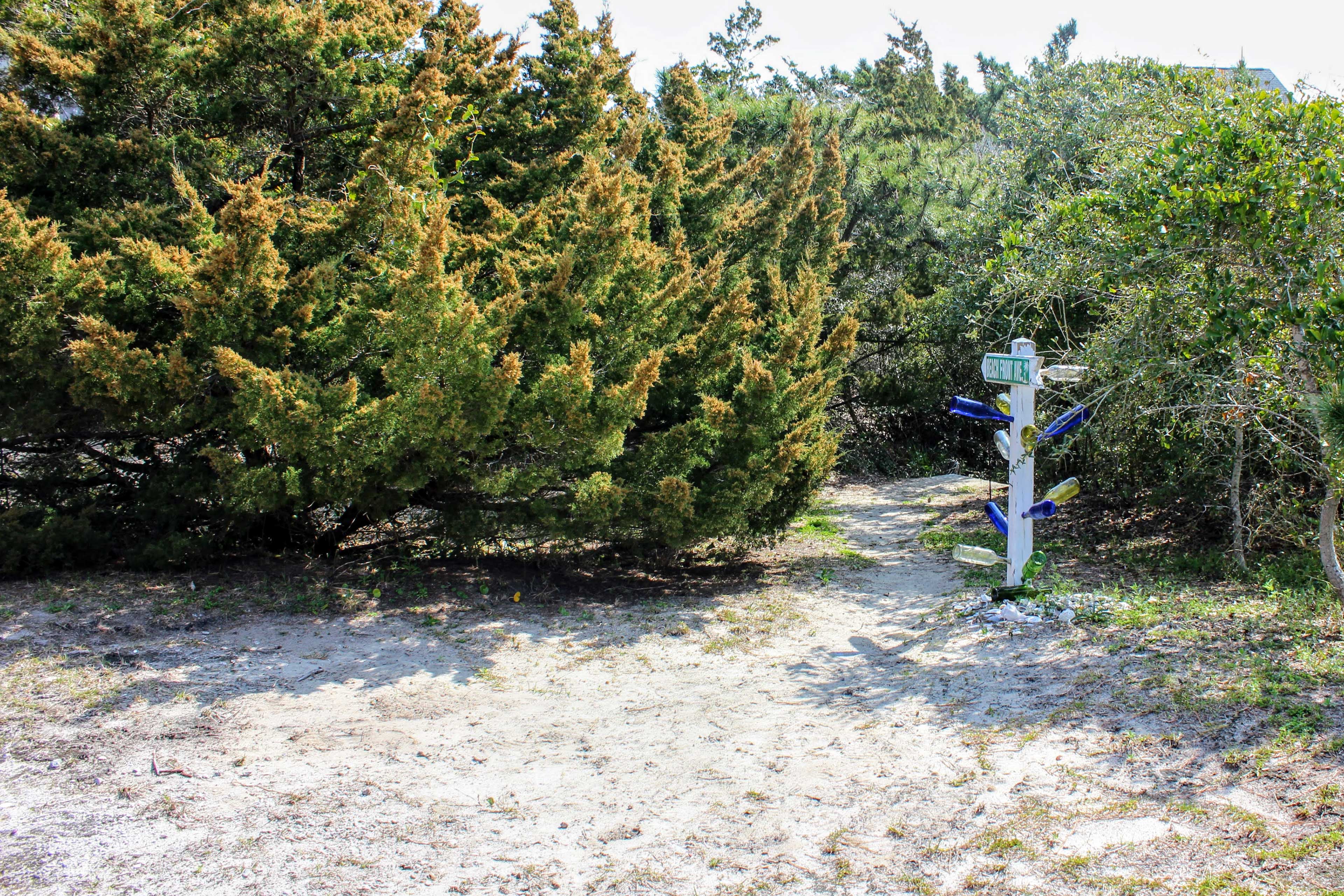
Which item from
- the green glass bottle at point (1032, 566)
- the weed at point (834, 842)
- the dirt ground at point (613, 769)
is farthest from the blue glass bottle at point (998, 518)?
the weed at point (834, 842)

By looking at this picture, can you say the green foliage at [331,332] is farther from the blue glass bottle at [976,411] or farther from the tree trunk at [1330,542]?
the tree trunk at [1330,542]

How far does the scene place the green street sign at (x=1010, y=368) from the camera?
615 centimetres

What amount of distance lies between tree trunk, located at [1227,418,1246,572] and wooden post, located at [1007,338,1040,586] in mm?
2127

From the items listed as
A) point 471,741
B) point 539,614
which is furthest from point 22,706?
point 539,614

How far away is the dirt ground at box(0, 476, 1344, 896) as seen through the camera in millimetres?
3389

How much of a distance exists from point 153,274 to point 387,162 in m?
1.75

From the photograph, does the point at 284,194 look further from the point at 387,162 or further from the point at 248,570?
the point at 248,570

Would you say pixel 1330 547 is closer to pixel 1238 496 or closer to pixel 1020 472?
pixel 1020 472

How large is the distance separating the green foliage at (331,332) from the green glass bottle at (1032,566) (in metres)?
1.90

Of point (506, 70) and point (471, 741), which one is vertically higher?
point (506, 70)

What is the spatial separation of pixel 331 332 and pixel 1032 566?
5161 mm

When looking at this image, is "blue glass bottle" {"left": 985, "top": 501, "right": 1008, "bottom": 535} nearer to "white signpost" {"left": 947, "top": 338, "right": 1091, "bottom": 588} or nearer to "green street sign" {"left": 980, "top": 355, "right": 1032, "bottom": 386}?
"white signpost" {"left": 947, "top": 338, "right": 1091, "bottom": 588}

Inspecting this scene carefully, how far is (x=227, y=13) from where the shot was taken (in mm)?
7551

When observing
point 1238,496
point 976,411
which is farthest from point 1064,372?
point 1238,496
